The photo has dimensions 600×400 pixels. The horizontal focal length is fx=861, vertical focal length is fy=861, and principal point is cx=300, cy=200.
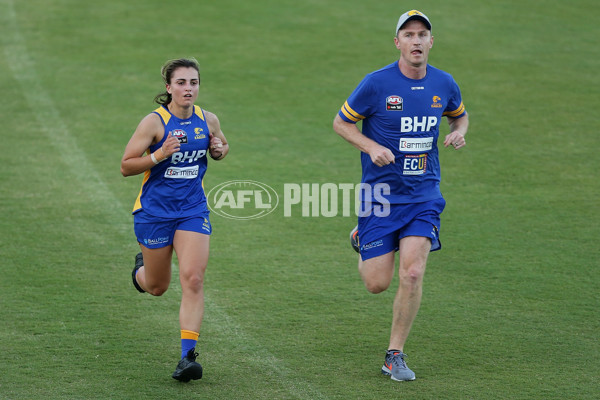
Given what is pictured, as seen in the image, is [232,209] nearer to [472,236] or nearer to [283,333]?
[472,236]

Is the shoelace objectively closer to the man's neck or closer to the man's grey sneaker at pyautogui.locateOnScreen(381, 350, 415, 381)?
the man's grey sneaker at pyautogui.locateOnScreen(381, 350, 415, 381)

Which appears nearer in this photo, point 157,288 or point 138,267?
point 157,288

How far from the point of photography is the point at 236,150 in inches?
460

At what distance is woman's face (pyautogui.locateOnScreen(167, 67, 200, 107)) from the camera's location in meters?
6.08

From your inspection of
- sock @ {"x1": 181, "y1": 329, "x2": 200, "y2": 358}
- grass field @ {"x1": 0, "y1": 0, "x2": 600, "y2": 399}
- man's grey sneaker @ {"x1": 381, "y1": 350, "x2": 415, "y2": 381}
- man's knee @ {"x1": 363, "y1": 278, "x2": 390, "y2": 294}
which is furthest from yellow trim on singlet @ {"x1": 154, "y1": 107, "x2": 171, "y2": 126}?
man's grey sneaker @ {"x1": 381, "y1": 350, "x2": 415, "y2": 381}

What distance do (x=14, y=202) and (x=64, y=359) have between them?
413cm

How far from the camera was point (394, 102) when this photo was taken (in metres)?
6.27

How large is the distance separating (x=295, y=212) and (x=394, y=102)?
3789mm

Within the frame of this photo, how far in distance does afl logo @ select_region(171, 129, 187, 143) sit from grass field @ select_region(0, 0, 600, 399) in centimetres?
159

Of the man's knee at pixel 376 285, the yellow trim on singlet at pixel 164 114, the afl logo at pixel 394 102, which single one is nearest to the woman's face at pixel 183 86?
the yellow trim on singlet at pixel 164 114

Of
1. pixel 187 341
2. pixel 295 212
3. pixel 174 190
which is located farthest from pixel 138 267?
pixel 295 212

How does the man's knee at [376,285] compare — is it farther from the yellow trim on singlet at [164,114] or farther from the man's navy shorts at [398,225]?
the yellow trim on singlet at [164,114]

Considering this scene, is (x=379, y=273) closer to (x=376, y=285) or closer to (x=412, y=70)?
(x=376, y=285)

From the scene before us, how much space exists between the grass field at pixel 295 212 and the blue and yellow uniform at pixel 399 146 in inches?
39.8
